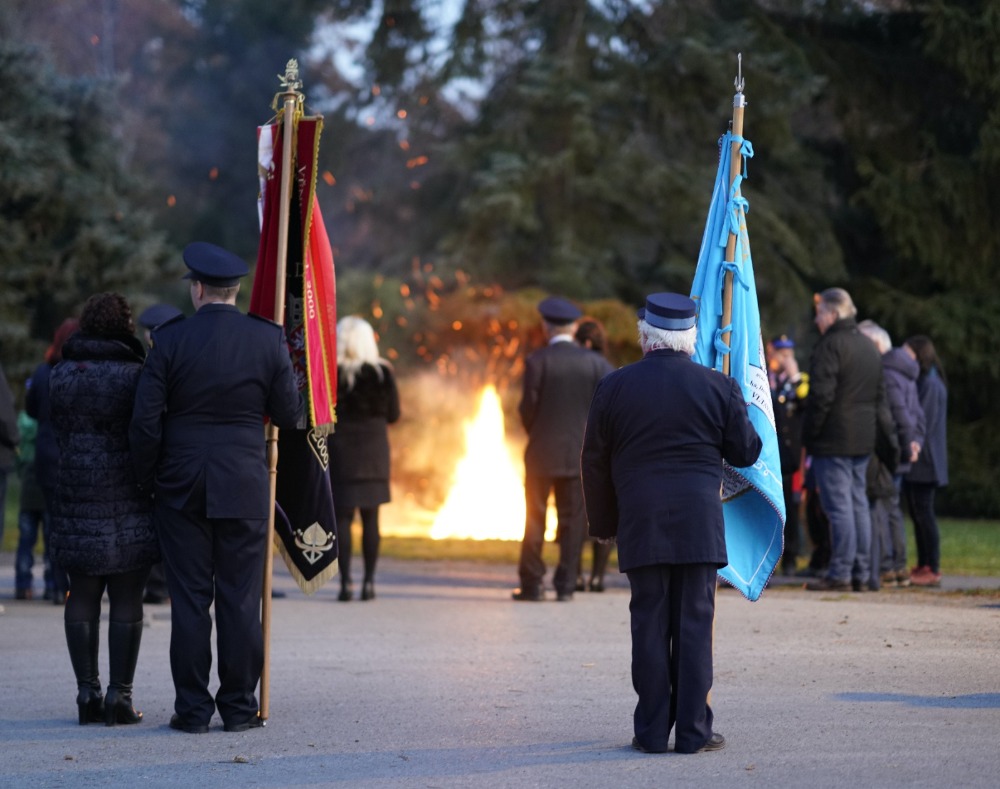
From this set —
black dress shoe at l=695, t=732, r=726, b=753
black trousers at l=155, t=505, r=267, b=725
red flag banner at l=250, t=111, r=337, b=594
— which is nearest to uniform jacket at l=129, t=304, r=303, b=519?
black trousers at l=155, t=505, r=267, b=725

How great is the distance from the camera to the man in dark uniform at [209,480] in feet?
24.5

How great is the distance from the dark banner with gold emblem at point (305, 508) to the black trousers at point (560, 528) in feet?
15.3

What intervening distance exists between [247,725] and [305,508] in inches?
48.8

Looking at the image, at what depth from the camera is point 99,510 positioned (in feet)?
25.3

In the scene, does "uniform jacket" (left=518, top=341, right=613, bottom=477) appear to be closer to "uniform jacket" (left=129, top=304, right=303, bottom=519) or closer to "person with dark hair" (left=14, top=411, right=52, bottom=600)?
"person with dark hair" (left=14, top=411, right=52, bottom=600)

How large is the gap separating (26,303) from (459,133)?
819 centimetres

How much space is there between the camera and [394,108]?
30.7 m

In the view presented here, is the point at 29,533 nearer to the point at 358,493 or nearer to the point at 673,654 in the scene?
the point at 358,493

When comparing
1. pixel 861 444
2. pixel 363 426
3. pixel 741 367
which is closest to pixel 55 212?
pixel 363 426

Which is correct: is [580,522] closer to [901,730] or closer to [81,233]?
[901,730]

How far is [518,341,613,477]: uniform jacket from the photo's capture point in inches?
508

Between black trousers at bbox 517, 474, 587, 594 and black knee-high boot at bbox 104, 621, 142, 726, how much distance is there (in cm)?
545

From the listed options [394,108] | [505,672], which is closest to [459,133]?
[394,108]

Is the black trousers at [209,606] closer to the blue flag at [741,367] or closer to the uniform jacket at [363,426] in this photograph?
the blue flag at [741,367]
